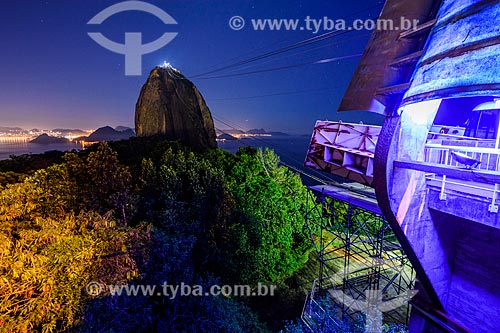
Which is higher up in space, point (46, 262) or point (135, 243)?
point (46, 262)

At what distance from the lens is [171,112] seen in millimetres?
24875

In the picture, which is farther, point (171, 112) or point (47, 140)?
point (47, 140)

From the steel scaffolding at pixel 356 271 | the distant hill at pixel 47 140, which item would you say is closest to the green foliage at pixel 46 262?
the steel scaffolding at pixel 356 271

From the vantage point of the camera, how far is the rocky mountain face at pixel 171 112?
24.5 m

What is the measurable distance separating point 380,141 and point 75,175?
11135 millimetres

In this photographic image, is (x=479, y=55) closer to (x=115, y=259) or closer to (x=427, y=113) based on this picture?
(x=427, y=113)

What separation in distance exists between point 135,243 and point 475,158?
372 inches

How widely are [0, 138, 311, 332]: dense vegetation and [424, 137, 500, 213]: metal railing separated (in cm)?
761

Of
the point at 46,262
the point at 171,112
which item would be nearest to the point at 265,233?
the point at 46,262

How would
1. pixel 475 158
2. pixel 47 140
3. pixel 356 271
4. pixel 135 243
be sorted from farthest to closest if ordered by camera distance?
pixel 47 140 → pixel 356 271 → pixel 135 243 → pixel 475 158

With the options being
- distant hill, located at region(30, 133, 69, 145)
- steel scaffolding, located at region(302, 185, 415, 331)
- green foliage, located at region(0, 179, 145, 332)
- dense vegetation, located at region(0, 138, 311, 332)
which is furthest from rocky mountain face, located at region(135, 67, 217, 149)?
distant hill, located at region(30, 133, 69, 145)

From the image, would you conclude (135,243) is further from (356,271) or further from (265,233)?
(356,271)

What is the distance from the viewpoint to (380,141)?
15.8 ft

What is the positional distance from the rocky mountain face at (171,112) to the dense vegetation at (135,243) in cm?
1051
